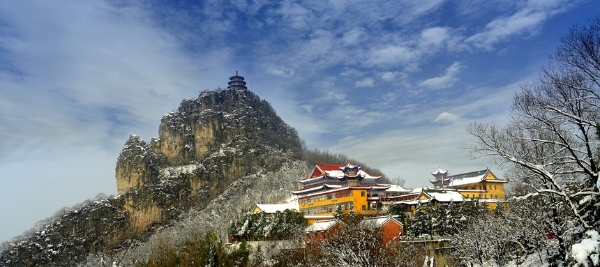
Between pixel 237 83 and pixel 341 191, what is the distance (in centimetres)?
8359

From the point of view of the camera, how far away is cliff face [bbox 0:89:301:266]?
277 feet

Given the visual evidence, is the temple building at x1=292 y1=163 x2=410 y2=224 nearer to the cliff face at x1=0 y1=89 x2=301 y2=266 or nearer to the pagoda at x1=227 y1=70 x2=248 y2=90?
the cliff face at x1=0 y1=89 x2=301 y2=266

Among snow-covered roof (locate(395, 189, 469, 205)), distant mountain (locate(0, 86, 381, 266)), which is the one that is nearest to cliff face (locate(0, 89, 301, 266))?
distant mountain (locate(0, 86, 381, 266))

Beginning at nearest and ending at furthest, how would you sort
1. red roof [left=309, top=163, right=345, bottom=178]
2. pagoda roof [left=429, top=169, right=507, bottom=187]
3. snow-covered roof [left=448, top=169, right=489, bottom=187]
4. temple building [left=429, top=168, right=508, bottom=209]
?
temple building [left=429, top=168, right=508, bottom=209], pagoda roof [left=429, top=169, right=507, bottom=187], snow-covered roof [left=448, top=169, right=489, bottom=187], red roof [left=309, top=163, right=345, bottom=178]

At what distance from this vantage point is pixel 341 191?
163ft

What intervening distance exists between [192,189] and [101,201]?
784 inches

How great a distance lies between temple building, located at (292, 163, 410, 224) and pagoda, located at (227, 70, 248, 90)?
73210mm

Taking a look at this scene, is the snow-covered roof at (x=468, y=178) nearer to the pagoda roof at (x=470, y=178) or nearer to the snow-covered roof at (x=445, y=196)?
the pagoda roof at (x=470, y=178)

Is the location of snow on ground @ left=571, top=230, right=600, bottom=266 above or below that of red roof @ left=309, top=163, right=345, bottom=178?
below

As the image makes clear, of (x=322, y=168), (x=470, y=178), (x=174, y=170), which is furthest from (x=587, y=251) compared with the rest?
(x=174, y=170)

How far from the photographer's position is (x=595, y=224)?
10.3 m

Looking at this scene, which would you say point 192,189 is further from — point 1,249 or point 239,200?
point 1,249

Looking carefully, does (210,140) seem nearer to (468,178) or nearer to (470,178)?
(468,178)

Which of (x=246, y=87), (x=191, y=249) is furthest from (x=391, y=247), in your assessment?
(x=246, y=87)
